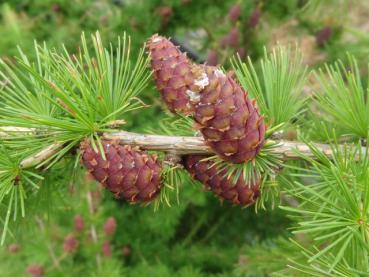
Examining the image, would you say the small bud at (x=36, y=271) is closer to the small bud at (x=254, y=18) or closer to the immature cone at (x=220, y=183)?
the immature cone at (x=220, y=183)

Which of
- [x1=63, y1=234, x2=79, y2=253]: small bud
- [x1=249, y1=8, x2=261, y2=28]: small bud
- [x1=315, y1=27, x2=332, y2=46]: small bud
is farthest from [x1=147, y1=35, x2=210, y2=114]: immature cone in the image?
[x1=315, y1=27, x2=332, y2=46]: small bud

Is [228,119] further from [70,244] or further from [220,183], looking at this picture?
[70,244]

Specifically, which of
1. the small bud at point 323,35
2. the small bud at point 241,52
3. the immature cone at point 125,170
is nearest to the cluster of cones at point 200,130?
the immature cone at point 125,170

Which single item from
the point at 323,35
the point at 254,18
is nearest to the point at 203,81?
the point at 254,18

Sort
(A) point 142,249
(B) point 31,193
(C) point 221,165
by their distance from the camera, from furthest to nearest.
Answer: (A) point 142,249
(B) point 31,193
(C) point 221,165

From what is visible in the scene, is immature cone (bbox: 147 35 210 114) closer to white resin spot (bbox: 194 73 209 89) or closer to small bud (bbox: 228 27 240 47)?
white resin spot (bbox: 194 73 209 89)

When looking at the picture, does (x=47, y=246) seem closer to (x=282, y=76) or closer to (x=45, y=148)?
(x=45, y=148)

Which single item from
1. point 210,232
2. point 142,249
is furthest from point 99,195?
point 210,232
